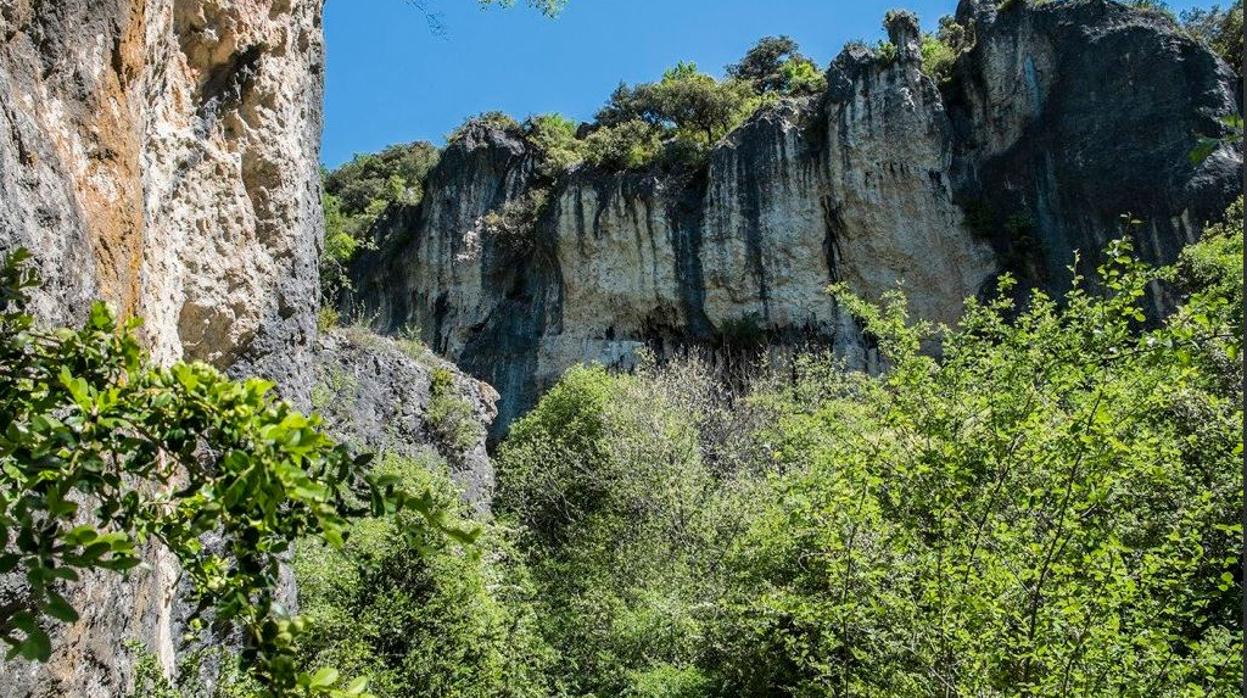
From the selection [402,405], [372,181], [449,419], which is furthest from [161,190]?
[372,181]

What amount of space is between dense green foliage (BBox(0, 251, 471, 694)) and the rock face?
140 cm

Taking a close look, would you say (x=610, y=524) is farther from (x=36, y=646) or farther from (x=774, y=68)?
(x=774, y=68)

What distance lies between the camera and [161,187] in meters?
5.47

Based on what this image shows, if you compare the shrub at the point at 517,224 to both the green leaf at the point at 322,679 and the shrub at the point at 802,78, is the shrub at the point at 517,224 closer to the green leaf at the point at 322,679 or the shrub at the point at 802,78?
the shrub at the point at 802,78

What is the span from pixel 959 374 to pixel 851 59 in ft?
76.8

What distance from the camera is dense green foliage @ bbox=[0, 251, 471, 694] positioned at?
50.6 inches

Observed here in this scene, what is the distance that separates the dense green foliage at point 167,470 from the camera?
1.29 m

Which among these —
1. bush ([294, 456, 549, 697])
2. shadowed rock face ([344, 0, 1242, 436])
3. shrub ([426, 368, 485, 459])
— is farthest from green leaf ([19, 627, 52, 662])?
shadowed rock face ([344, 0, 1242, 436])

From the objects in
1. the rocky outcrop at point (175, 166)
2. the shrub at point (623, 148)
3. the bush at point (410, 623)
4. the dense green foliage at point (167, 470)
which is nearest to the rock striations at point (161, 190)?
the rocky outcrop at point (175, 166)

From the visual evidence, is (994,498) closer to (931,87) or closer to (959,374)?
(959,374)

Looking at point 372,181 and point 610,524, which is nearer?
point 610,524

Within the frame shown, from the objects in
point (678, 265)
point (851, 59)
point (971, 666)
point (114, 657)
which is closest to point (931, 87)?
point (851, 59)

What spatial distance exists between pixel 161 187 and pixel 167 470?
4.45 meters

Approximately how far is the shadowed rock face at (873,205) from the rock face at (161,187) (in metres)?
21.3
